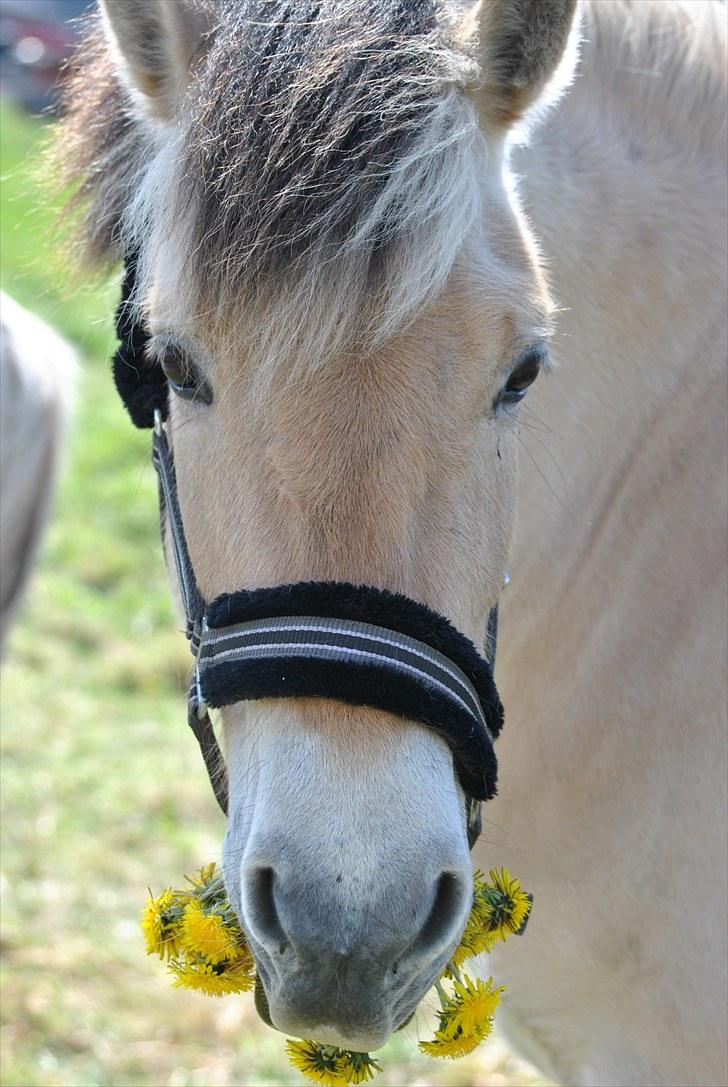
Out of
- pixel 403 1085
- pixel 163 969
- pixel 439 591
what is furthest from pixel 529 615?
pixel 163 969

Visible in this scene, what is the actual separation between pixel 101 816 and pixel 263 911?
10.4ft

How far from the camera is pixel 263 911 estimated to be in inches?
57.0

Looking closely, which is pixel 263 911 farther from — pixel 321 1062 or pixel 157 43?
pixel 157 43

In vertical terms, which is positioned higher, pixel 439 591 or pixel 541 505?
pixel 439 591

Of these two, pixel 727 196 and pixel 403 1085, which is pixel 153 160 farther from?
pixel 403 1085

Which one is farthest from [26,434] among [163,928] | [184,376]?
[163,928]

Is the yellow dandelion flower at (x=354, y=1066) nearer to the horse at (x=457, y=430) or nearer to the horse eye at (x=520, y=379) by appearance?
the horse at (x=457, y=430)

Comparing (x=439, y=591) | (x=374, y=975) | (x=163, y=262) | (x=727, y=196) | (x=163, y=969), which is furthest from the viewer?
(x=163, y=969)

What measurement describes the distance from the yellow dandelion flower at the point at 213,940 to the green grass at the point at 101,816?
2.48ft

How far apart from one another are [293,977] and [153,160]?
1.29 m

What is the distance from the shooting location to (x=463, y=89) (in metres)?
1.72

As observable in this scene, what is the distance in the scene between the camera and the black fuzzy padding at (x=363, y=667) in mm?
1484

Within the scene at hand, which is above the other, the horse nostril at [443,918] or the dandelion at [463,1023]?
the horse nostril at [443,918]

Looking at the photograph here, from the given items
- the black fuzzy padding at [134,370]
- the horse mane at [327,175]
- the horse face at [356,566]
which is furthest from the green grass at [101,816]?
the horse face at [356,566]
